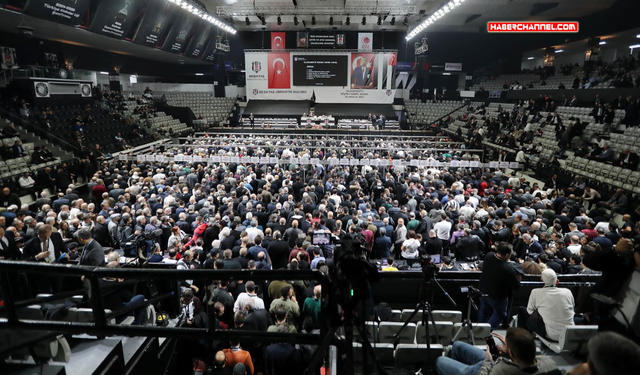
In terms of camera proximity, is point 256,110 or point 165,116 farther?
point 256,110

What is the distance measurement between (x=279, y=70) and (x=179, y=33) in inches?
321

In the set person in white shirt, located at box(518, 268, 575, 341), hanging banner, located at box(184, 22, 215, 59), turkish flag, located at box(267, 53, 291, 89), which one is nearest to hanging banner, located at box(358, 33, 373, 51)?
turkish flag, located at box(267, 53, 291, 89)

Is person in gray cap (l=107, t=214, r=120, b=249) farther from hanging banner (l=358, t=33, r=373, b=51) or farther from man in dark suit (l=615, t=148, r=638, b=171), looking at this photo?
hanging banner (l=358, t=33, r=373, b=51)

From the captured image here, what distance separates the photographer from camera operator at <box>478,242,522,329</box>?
14.2 ft

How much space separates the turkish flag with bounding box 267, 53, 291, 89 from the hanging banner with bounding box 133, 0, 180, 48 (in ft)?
28.8

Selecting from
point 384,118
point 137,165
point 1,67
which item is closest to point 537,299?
point 137,165

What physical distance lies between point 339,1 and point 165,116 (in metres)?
14.6

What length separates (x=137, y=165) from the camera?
13.8m

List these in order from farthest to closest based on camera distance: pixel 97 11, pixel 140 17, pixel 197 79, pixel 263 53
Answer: pixel 197 79 < pixel 263 53 < pixel 140 17 < pixel 97 11

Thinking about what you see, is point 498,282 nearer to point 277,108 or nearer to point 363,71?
point 363,71

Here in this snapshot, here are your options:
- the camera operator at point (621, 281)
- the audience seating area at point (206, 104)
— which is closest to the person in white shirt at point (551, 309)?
the camera operator at point (621, 281)

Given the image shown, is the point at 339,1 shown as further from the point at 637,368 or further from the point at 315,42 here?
the point at 637,368

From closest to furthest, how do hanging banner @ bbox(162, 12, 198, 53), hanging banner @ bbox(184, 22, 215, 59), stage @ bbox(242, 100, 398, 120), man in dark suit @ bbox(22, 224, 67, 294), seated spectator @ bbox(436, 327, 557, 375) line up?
seated spectator @ bbox(436, 327, 557, 375) < man in dark suit @ bbox(22, 224, 67, 294) < hanging banner @ bbox(162, 12, 198, 53) < hanging banner @ bbox(184, 22, 215, 59) < stage @ bbox(242, 100, 398, 120)

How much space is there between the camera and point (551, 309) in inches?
154
